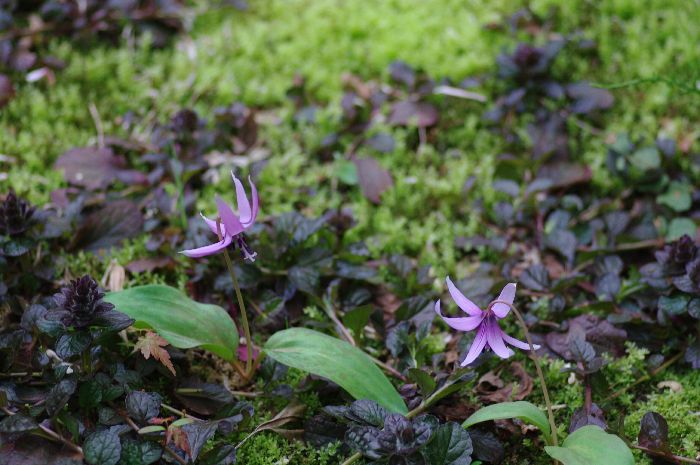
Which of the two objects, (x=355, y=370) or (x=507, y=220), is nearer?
(x=355, y=370)

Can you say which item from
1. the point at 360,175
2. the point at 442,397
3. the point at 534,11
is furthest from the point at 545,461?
the point at 534,11

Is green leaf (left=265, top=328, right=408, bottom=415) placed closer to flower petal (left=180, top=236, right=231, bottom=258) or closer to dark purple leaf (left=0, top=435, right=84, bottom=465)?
flower petal (left=180, top=236, right=231, bottom=258)

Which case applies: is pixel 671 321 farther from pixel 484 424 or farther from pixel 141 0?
pixel 141 0

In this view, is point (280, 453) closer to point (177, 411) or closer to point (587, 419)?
point (177, 411)

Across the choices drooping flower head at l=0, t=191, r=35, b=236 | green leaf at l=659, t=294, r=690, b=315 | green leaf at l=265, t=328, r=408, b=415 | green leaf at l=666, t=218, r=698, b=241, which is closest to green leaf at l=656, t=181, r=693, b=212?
green leaf at l=666, t=218, r=698, b=241

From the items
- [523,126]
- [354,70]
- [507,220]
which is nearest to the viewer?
[507,220]

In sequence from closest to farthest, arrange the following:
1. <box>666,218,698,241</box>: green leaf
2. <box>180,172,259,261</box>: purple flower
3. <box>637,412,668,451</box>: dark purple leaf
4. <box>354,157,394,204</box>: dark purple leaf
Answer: <box>180,172,259,261</box>: purple flower → <box>637,412,668,451</box>: dark purple leaf → <box>666,218,698,241</box>: green leaf → <box>354,157,394,204</box>: dark purple leaf
